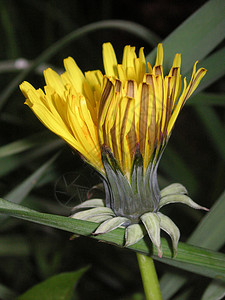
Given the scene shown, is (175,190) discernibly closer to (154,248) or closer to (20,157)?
(154,248)

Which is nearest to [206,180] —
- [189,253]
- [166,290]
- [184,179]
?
[184,179]

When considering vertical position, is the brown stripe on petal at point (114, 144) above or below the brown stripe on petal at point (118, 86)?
below

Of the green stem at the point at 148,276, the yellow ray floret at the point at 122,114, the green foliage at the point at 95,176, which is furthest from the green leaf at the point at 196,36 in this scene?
the green stem at the point at 148,276

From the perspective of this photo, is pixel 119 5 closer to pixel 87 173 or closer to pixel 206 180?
pixel 206 180

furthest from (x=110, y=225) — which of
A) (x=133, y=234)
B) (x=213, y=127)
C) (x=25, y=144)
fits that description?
(x=213, y=127)

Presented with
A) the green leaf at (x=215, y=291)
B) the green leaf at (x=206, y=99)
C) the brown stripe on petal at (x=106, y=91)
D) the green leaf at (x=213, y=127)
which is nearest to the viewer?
the brown stripe on petal at (x=106, y=91)

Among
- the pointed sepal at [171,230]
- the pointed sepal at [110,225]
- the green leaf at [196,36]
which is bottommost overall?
the pointed sepal at [171,230]

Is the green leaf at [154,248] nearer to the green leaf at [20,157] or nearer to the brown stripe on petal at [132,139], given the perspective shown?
the brown stripe on petal at [132,139]
